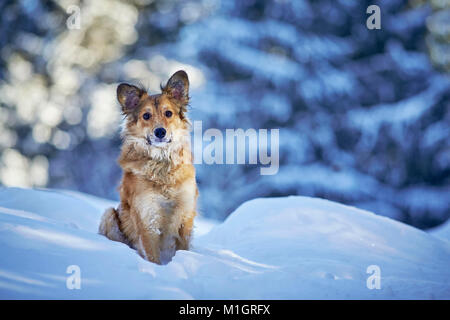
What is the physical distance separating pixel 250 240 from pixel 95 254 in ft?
6.00

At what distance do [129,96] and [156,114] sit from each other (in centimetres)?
38

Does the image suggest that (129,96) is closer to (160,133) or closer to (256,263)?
(160,133)

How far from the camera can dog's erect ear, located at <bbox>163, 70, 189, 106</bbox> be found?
4090 mm

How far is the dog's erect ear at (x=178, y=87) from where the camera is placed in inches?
161

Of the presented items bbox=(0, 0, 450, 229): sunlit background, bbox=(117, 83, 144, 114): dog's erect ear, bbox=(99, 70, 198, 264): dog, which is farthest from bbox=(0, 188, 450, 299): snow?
bbox=(0, 0, 450, 229): sunlit background

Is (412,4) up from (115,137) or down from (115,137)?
up

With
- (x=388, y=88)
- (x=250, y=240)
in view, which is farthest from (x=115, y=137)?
(x=250, y=240)

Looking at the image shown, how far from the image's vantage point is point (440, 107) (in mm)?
16562

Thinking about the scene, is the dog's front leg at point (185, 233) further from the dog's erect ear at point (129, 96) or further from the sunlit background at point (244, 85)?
the sunlit background at point (244, 85)

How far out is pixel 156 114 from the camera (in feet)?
13.0
